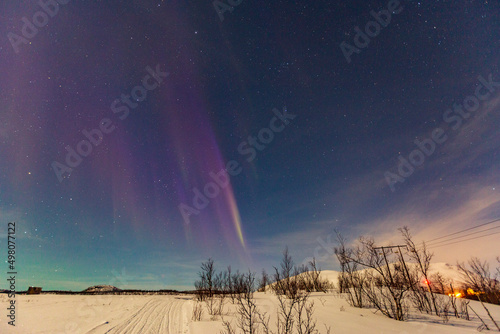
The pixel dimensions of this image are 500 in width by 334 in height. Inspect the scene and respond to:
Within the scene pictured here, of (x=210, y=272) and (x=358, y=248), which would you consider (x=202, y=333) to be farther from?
(x=210, y=272)

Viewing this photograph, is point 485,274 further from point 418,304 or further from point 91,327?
point 91,327

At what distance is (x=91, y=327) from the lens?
14.1m

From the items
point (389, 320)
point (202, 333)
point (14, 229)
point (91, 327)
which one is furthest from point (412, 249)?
point (14, 229)

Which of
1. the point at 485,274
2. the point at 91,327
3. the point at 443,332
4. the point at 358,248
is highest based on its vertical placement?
the point at 358,248

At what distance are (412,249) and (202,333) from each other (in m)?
29.4

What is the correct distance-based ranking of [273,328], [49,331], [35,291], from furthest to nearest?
[35,291]
[273,328]
[49,331]

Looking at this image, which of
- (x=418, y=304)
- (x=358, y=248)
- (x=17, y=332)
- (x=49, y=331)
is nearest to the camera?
(x=17, y=332)

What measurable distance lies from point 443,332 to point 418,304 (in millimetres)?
12657

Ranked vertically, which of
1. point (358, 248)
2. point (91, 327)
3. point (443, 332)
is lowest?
point (443, 332)

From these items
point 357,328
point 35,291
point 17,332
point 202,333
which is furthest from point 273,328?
point 35,291

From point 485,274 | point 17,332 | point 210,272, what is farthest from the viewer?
point 210,272

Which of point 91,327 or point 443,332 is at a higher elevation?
point 91,327

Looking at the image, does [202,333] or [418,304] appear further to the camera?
[418,304]

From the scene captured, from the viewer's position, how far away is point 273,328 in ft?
44.1
